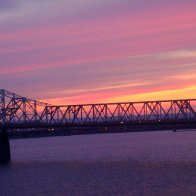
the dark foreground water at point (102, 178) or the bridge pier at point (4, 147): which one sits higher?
the bridge pier at point (4, 147)

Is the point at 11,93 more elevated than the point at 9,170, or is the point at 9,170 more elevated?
the point at 11,93

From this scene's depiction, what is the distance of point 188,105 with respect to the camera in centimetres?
10231

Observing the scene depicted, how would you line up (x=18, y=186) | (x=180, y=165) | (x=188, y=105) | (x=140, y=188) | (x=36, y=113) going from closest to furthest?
1. (x=140, y=188)
2. (x=18, y=186)
3. (x=180, y=165)
4. (x=188, y=105)
5. (x=36, y=113)

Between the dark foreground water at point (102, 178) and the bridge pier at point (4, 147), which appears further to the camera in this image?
the bridge pier at point (4, 147)

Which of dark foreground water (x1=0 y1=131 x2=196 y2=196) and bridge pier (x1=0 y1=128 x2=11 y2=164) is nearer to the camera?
dark foreground water (x1=0 y1=131 x2=196 y2=196)

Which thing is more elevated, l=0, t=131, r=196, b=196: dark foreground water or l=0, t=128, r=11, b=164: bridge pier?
l=0, t=128, r=11, b=164: bridge pier

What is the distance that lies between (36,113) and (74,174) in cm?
4107

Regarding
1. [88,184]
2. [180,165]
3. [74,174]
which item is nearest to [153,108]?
[180,165]

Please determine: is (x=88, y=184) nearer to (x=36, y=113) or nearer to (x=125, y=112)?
(x=125, y=112)

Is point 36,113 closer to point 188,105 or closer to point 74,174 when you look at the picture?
point 188,105

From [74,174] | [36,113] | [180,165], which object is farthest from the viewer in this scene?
[36,113]

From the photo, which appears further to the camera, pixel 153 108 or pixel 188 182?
pixel 153 108

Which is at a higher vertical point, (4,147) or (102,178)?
(4,147)

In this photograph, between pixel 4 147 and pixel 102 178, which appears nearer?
pixel 102 178
